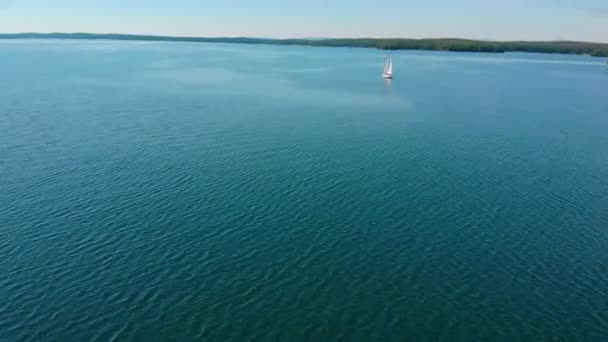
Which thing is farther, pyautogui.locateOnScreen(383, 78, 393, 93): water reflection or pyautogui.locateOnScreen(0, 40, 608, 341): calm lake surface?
pyautogui.locateOnScreen(383, 78, 393, 93): water reflection

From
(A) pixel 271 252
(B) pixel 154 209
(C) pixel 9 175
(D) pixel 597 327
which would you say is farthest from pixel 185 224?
(D) pixel 597 327

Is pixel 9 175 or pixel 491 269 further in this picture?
pixel 9 175

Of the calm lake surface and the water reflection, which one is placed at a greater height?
the water reflection

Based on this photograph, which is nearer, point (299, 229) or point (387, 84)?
point (299, 229)

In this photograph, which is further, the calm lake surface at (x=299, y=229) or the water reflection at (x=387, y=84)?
the water reflection at (x=387, y=84)

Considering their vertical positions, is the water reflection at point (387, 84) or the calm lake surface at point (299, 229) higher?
the water reflection at point (387, 84)

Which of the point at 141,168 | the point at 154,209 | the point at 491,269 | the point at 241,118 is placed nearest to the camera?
the point at 491,269

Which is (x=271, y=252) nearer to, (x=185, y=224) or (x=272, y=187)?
(x=185, y=224)

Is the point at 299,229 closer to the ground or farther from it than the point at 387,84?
closer to the ground
